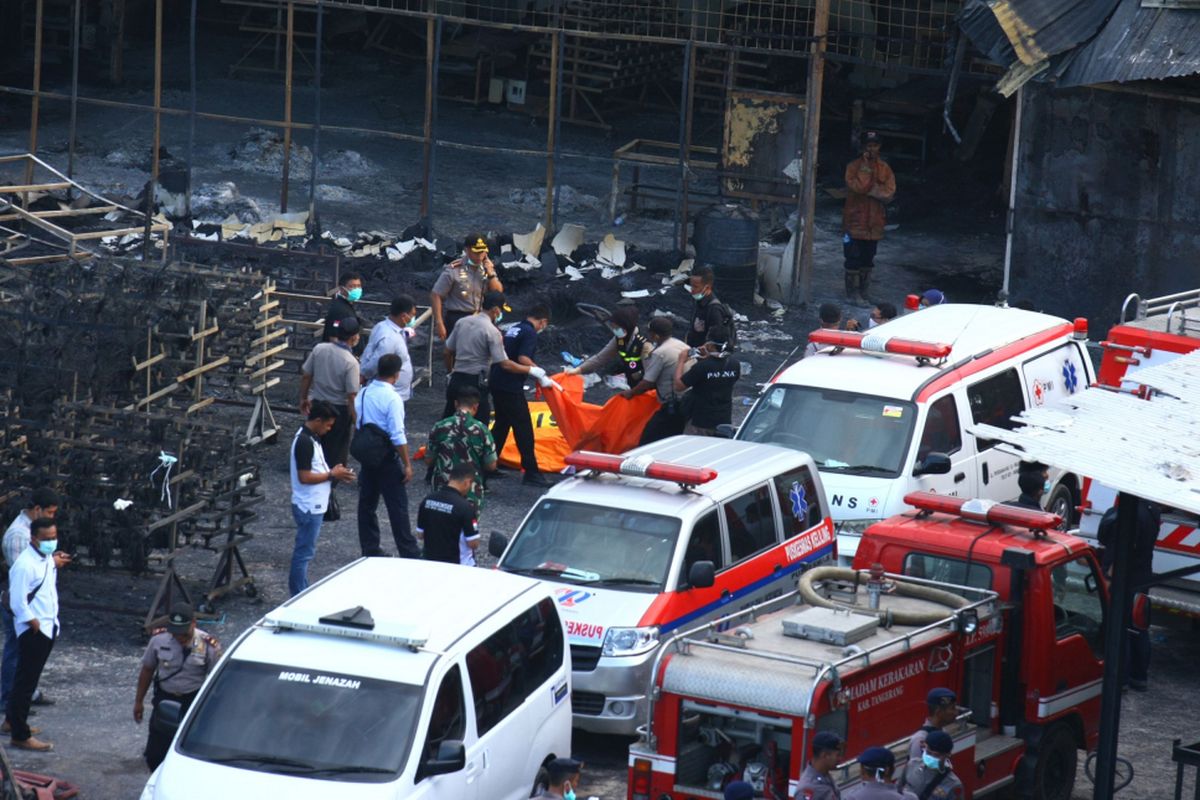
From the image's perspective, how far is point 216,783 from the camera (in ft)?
29.6

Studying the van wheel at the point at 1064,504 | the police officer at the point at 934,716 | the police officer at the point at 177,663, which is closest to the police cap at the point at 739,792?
the police officer at the point at 934,716

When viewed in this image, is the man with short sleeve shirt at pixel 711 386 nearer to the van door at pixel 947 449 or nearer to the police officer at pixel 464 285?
the van door at pixel 947 449

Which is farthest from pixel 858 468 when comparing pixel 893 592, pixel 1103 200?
pixel 1103 200

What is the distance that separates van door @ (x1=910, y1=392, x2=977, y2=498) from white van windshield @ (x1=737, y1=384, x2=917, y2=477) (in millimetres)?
215

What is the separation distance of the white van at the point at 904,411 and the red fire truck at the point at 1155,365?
3.51 feet

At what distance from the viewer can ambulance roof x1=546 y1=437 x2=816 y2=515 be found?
12320 millimetres

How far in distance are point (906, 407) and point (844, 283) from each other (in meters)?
9.59

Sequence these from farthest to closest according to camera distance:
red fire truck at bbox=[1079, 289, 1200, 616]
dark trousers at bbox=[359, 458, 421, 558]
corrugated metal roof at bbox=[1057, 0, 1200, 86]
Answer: corrugated metal roof at bbox=[1057, 0, 1200, 86] → dark trousers at bbox=[359, 458, 421, 558] → red fire truck at bbox=[1079, 289, 1200, 616]

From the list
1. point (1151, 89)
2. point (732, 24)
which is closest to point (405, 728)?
point (1151, 89)

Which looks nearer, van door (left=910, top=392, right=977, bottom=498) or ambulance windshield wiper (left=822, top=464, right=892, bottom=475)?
ambulance windshield wiper (left=822, top=464, right=892, bottom=475)

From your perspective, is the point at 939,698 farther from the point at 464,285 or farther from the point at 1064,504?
the point at 464,285

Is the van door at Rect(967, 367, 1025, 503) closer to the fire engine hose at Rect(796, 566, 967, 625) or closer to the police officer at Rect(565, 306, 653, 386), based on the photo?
the police officer at Rect(565, 306, 653, 386)

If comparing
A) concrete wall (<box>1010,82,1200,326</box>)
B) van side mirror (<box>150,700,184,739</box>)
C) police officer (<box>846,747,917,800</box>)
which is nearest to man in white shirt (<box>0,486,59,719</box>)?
van side mirror (<box>150,700,184,739</box>)

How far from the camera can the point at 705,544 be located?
12266 millimetres
